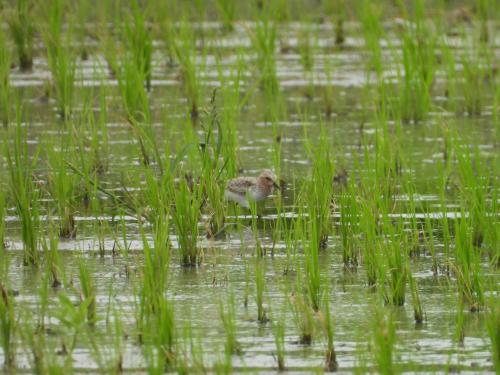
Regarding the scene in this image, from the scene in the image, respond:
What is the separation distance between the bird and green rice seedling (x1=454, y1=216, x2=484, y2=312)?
1.49 meters

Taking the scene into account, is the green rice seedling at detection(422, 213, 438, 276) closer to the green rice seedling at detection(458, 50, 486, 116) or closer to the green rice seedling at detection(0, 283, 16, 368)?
the green rice seedling at detection(0, 283, 16, 368)

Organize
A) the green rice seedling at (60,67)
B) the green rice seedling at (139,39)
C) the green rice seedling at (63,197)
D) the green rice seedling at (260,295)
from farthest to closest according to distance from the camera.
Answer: the green rice seedling at (139,39), the green rice seedling at (60,67), the green rice seedling at (63,197), the green rice seedling at (260,295)

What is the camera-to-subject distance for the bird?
642 centimetres

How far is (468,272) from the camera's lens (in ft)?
16.2

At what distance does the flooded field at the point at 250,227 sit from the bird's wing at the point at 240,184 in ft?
0.38

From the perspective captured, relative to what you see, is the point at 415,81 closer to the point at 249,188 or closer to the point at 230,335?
the point at 249,188

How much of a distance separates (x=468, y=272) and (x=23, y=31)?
18.7ft

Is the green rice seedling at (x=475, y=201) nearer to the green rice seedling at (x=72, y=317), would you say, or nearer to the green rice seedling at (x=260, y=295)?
the green rice seedling at (x=260, y=295)

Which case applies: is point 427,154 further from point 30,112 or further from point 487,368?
point 487,368

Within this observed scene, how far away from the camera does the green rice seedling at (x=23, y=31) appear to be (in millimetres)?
9750

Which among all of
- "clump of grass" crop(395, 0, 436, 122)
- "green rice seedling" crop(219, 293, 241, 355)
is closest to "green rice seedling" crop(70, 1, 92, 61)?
"clump of grass" crop(395, 0, 436, 122)

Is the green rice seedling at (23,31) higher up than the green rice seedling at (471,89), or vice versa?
the green rice seedling at (23,31)

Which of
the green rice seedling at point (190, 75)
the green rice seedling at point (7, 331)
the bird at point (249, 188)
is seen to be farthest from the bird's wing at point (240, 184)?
the green rice seedling at point (7, 331)

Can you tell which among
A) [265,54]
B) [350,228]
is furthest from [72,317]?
[265,54]
